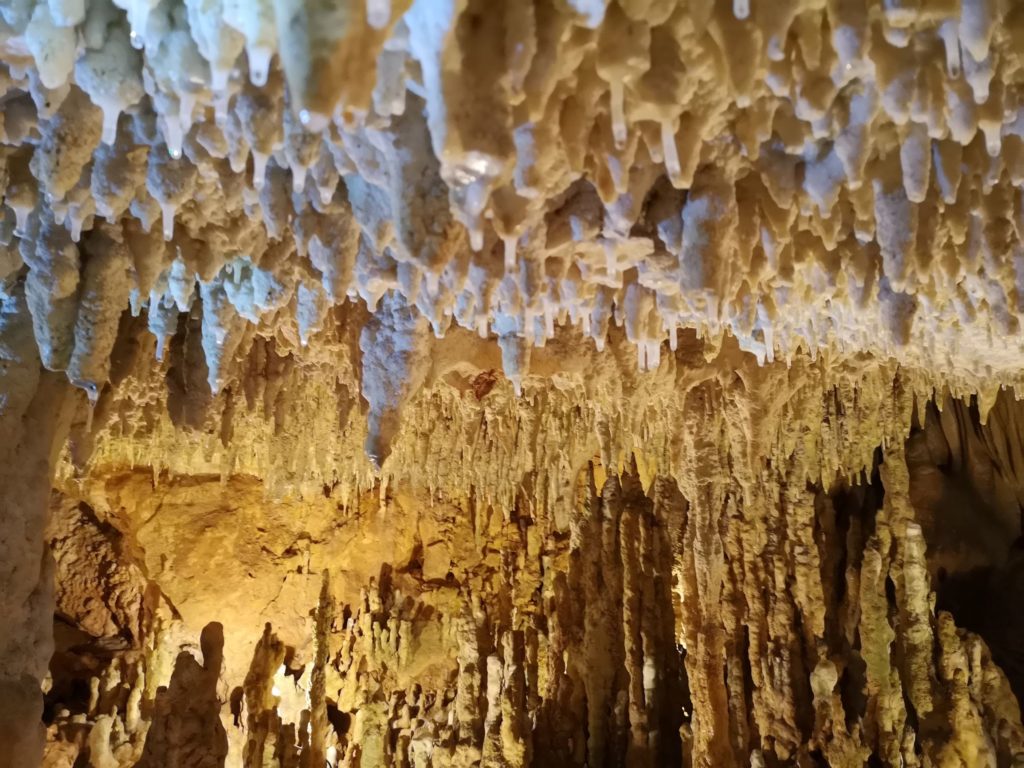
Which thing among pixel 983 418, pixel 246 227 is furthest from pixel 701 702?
pixel 246 227

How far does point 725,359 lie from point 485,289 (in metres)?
2.25

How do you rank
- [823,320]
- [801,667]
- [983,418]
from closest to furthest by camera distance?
1. [823,320]
2. [983,418]
3. [801,667]

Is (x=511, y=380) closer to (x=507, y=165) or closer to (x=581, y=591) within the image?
(x=507, y=165)

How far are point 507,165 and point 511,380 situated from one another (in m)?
2.79

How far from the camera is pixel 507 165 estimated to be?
2.22 metres

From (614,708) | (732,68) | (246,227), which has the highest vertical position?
(246,227)

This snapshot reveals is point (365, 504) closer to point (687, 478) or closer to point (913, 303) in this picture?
point (687, 478)

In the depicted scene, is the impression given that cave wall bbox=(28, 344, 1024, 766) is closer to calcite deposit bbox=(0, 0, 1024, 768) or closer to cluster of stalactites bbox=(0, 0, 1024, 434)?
calcite deposit bbox=(0, 0, 1024, 768)

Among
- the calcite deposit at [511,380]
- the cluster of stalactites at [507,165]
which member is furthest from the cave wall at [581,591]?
the cluster of stalactites at [507,165]

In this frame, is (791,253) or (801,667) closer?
(791,253)

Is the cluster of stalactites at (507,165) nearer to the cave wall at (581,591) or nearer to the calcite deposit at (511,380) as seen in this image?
the calcite deposit at (511,380)

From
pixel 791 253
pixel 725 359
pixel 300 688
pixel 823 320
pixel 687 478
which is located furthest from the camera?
pixel 300 688

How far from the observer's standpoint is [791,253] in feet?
11.2

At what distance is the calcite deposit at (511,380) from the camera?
7.52 ft
